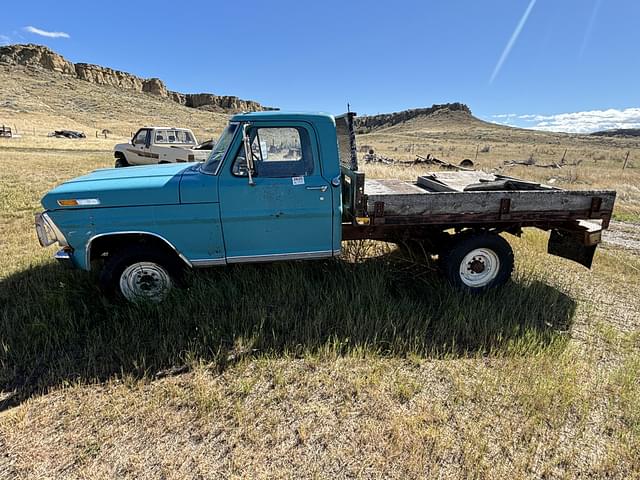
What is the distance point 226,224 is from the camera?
3.72 metres

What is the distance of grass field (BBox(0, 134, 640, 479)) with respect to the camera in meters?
A: 2.31

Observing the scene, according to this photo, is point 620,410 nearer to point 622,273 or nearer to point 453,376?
point 453,376

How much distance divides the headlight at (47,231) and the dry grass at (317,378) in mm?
644

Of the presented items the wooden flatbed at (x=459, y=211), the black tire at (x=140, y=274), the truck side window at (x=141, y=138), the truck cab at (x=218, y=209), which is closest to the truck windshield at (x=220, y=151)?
the truck cab at (x=218, y=209)

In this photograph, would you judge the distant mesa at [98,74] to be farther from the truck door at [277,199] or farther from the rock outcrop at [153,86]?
the truck door at [277,199]

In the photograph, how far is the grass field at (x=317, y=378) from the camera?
231 centimetres

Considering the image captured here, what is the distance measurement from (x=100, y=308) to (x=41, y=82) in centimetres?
8336

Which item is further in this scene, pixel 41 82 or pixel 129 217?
pixel 41 82

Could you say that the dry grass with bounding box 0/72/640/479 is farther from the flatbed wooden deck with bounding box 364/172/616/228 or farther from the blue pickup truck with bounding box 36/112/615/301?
the flatbed wooden deck with bounding box 364/172/616/228

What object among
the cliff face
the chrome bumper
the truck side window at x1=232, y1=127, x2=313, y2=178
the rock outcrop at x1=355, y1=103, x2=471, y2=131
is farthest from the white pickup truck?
the rock outcrop at x1=355, y1=103, x2=471, y2=131

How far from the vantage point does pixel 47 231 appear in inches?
140

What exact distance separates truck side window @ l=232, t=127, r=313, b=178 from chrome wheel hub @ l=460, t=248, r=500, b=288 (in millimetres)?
2195

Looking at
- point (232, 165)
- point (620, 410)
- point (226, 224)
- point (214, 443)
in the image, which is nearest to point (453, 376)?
point (620, 410)

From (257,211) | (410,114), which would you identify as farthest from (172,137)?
(410,114)
